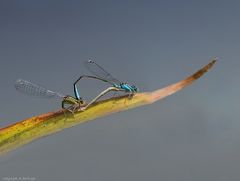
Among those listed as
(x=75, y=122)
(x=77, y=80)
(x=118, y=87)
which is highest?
(x=77, y=80)

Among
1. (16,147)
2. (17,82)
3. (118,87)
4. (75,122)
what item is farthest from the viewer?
(17,82)

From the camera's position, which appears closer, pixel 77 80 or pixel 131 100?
pixel 131 100

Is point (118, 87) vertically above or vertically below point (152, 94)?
above

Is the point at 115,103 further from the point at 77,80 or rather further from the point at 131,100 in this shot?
the point at 77,80

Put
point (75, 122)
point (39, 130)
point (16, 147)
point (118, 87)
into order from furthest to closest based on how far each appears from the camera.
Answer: point (118, 87) < point (75, 122) < point (39, 130) < point (16, 147)

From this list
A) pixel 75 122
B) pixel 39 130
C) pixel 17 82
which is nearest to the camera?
pixel 39 130

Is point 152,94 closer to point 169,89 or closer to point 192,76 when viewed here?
point 169,89

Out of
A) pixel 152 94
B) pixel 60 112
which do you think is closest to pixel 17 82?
pixel 60 112

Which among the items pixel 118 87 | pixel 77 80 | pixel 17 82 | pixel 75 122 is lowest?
pixel 75 122

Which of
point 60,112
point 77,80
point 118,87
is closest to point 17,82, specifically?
point 77,80
